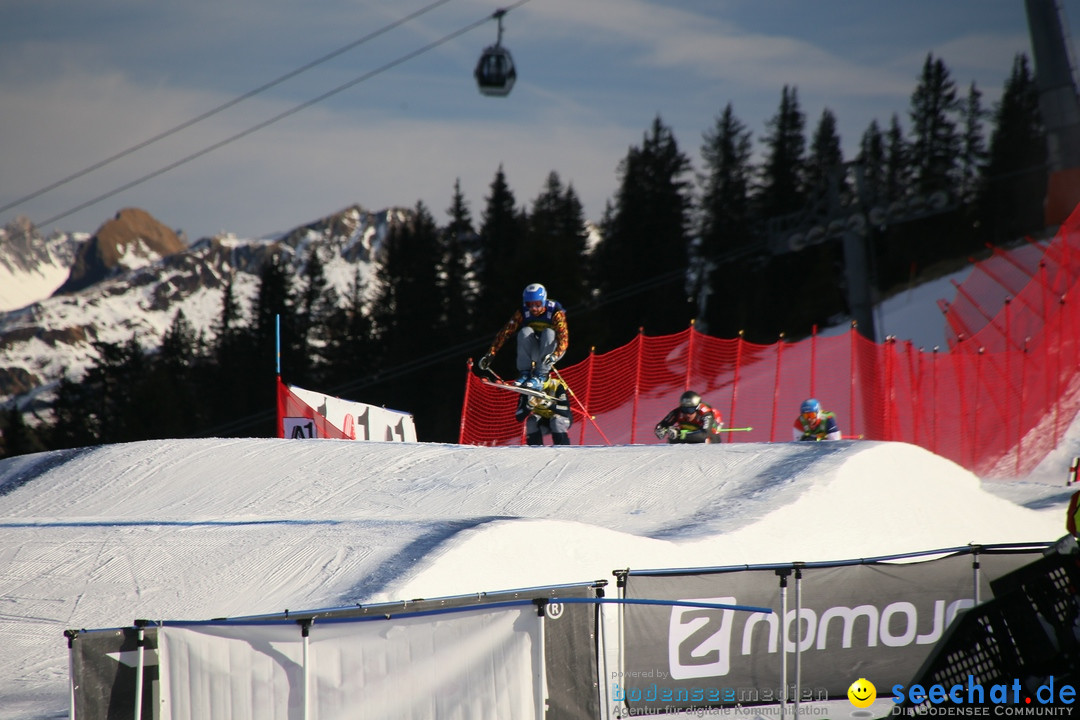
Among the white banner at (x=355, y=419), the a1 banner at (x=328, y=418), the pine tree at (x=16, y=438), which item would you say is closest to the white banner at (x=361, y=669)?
the a1 banner at (x=328, y=418)

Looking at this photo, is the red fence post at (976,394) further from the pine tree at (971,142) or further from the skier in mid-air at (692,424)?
the pine tree at (971,142)

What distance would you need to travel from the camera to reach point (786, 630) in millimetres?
6742

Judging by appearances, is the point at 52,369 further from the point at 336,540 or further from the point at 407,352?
the point at 336,540

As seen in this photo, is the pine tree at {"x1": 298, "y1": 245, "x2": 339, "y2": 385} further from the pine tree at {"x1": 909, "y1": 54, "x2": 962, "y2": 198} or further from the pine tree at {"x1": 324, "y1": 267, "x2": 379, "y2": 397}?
the pine tree at {"x1": 909, "y1": 54, "x2": 962, "y2": 198}

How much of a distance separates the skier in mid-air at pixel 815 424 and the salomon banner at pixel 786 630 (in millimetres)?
7298

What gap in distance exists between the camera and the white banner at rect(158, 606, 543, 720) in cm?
516

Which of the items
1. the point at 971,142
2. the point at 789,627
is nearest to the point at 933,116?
the point at 971,142

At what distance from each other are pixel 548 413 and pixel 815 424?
12.7 feet

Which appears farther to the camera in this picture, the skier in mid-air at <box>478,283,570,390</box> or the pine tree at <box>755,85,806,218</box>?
the pine tree at <box>755,85,806,218</box>

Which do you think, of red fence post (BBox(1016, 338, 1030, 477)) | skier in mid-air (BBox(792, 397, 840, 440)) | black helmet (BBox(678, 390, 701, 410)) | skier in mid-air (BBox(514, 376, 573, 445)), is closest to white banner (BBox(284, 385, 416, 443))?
skier in mid-air (BBox(514, 376, 573, 445))

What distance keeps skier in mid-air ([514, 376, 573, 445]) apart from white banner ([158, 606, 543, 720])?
8452mm

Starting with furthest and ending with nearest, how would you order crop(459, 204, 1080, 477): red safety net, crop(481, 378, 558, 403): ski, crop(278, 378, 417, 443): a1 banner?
1. crop(459, 204, 1080, 477): red safety net
2. crop(278, 378, 417, 443): a1 banner
3. crop(481, 378, 558, 403): ski

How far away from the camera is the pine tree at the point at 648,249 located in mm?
50469

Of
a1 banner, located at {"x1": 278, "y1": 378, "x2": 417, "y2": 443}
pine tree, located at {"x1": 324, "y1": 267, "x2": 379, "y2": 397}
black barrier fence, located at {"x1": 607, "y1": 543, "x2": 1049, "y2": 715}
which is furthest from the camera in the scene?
pine tree, located at {"x1": 324, "y1": 267, "x2": 379, "y2": 397}
